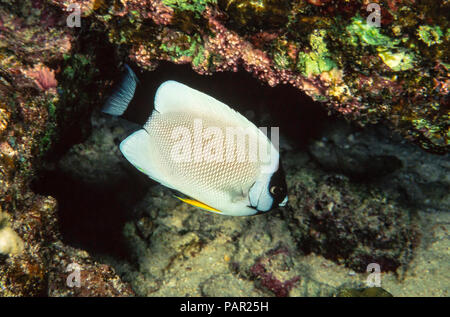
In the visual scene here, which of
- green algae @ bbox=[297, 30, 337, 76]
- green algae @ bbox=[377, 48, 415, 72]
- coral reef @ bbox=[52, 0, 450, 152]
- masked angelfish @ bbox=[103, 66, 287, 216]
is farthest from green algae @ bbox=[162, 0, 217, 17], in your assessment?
green algae @ bbox=[377, 48, 415, 72]

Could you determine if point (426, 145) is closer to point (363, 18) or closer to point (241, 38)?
point (363, 18)

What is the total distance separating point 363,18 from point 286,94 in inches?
52.1

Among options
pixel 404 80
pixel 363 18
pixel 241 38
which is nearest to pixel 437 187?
pixel 404 80

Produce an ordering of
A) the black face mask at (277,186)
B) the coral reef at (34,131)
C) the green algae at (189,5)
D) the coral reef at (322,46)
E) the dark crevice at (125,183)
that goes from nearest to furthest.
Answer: the coral reef at (34,131), the coral reef at (322,46), the black face mask at (277,186), the green algae at (189,5), the dark crevice at (125,183)

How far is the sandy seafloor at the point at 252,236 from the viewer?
2.90m

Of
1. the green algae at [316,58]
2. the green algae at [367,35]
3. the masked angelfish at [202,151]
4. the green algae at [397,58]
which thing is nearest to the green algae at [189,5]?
the masked angelfish at [202,151]

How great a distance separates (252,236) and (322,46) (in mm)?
2216

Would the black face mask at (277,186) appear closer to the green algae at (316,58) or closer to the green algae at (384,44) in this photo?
the green algae at (316,58)

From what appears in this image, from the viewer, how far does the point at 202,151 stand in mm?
1889

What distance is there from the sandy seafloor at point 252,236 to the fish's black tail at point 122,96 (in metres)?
1.09

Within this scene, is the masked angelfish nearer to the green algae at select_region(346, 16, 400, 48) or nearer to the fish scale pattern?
the fish scale pattern

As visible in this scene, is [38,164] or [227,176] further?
[38,164]

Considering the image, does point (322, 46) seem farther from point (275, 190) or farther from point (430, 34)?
point (275, 190)

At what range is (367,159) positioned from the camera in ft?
10.2
